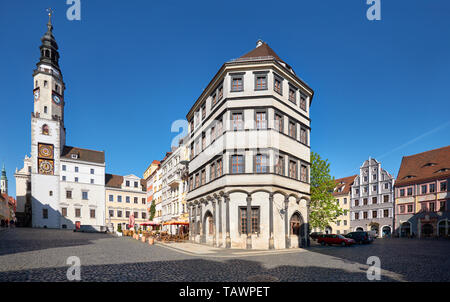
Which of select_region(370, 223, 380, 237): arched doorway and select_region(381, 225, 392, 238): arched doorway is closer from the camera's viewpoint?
select_region(381, 225, 392, 238): arched doorway

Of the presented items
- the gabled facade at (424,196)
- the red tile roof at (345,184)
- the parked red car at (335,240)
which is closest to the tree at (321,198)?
the parked red car at (335,240)

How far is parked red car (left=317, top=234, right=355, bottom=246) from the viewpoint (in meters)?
29.0

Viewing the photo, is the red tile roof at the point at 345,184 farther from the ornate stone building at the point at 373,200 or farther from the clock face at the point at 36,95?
the clock face at the point at 36,95

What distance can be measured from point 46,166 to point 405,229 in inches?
2763

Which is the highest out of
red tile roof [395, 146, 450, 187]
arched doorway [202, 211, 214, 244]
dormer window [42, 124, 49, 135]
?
dormer window [42, 124, 49, 135]

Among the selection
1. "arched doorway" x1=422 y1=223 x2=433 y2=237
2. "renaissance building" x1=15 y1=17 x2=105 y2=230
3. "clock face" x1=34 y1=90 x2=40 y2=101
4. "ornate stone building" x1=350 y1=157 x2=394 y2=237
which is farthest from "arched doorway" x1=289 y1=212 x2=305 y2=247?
"clock face" x1=34 y1=90 x2=40 y2=101

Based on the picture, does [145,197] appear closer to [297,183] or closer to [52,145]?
[52,145]

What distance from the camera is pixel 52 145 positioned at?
200 ft

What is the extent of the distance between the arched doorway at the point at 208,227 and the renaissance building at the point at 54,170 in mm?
44933

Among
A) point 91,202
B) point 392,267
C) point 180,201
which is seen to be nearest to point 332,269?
point 392,267

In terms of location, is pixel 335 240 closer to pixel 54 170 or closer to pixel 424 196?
pixel 424 196

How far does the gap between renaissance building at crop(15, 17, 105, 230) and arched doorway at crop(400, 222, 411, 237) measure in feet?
198

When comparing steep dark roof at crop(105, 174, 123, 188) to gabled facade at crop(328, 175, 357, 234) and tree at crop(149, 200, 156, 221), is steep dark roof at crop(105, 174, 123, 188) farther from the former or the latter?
gabled facade at crop(328, 175, 357, 234)
